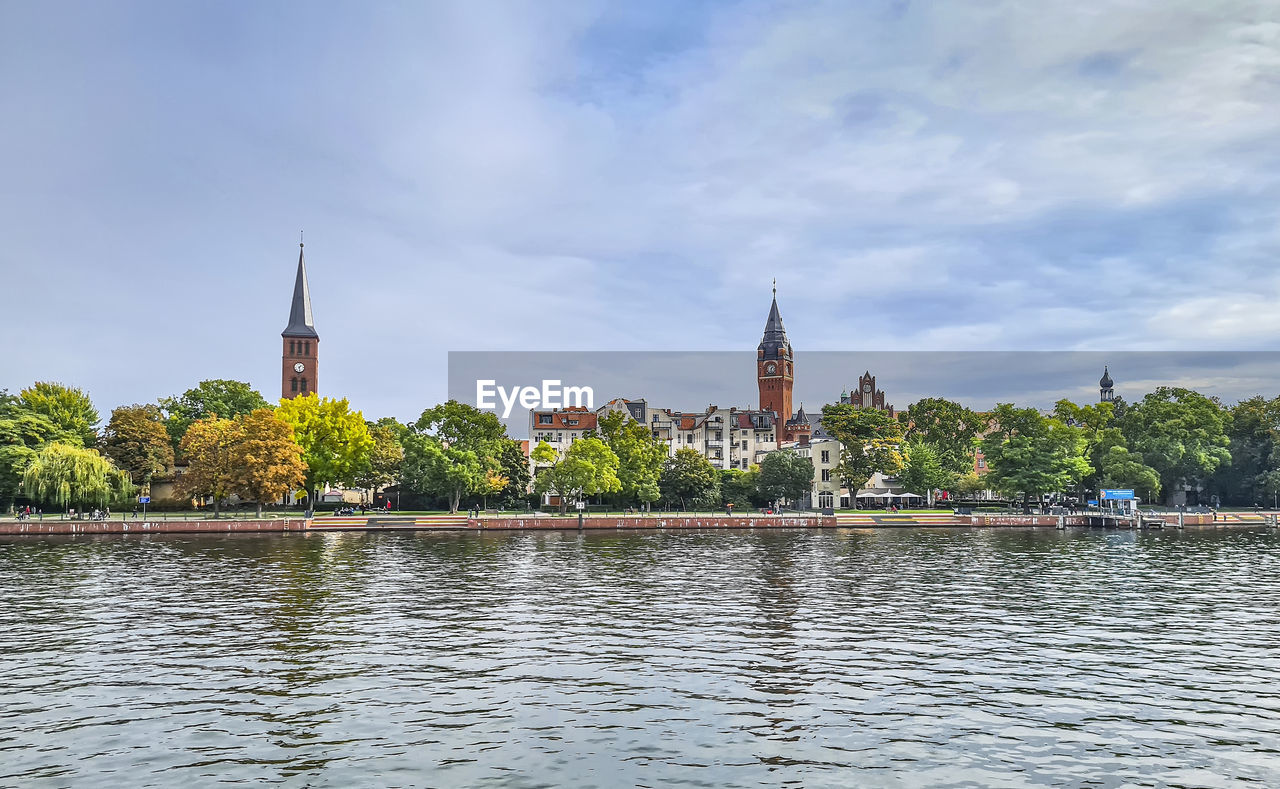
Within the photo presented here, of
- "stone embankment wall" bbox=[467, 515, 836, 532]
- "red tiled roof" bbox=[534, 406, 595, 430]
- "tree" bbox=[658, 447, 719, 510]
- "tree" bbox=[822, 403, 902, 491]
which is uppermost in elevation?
"red tiled roof" bbox=[534, 406, 595, 430]

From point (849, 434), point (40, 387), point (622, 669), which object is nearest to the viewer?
point (622, 669)

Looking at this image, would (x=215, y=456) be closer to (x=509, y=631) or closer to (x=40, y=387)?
(x=40, y=387)

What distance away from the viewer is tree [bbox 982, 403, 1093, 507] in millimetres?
105875

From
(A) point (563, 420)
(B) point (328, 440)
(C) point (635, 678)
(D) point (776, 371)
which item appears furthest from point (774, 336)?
(C) point (635, 678)

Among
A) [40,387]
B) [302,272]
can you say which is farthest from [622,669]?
[302,272]

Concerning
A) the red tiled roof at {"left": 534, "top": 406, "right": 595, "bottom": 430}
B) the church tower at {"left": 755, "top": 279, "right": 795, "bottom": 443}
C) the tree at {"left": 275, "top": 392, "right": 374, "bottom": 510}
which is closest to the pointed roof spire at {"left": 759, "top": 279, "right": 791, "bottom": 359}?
the church tower at {"left": 755, "top": 279, "right": 795, "bottom": 443}

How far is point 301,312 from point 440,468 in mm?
77842

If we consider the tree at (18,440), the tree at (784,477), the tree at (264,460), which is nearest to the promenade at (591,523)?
the tree at (264,460)

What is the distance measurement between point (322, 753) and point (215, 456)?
78950mm

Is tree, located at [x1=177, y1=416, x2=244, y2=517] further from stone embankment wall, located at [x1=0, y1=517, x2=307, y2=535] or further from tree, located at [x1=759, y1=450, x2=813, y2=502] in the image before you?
tree, located at [x1=759, y1=450, x2=813, y2=502]

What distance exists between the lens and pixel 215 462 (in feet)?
292

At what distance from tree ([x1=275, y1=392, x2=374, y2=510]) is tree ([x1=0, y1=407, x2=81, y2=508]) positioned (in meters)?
21.4

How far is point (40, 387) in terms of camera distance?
320 feet

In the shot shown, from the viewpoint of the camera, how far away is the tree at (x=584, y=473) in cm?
9969
